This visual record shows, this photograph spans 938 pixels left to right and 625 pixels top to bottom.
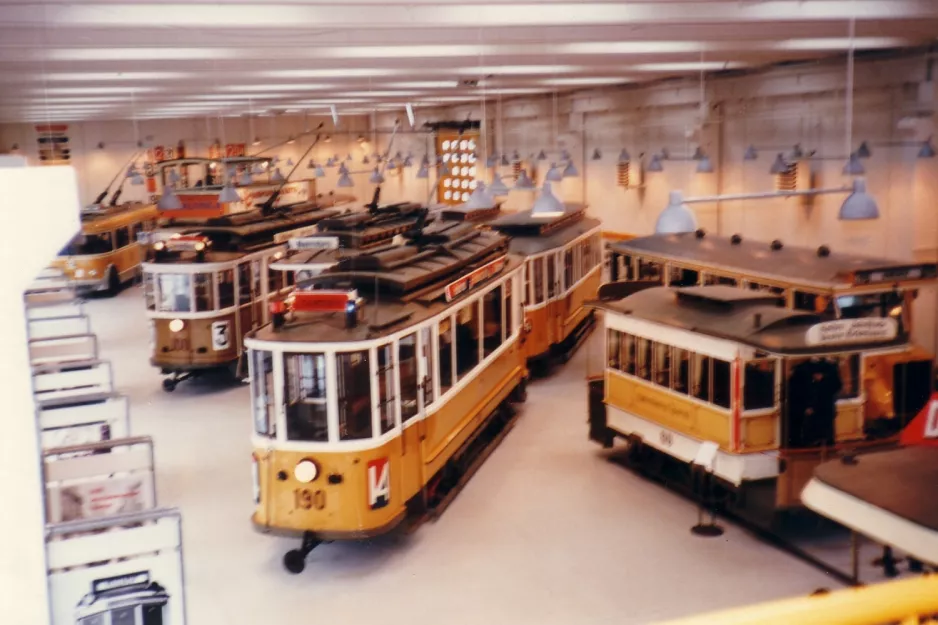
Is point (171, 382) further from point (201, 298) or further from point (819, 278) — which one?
point (819, 278)

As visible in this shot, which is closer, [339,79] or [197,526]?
[197,526]

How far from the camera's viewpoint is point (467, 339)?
408 inches

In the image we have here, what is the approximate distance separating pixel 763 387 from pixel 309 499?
404cm

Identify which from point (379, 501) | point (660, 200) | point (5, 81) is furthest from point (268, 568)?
point (660, 200)

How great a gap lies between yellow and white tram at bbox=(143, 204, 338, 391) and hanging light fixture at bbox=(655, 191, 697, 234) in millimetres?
7040

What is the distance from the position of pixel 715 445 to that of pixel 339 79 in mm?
9014

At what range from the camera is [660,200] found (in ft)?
65.5

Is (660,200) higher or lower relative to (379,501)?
higher

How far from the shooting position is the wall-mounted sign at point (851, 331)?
27.0 feet

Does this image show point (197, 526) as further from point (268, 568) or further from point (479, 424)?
point (479, 424)

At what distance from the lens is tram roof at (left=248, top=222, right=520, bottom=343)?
810cm

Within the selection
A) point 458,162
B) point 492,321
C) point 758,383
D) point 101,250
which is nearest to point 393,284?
point 492,321

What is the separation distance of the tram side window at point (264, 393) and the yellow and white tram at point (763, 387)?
149 inches

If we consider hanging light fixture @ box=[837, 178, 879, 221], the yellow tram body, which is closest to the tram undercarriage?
hanging light fixture @ box=[837, 178, 879, 221]
